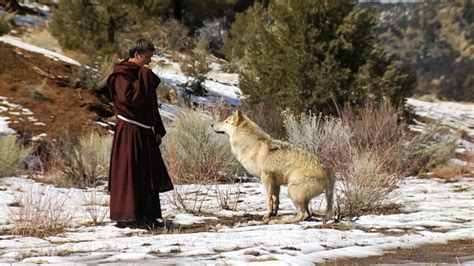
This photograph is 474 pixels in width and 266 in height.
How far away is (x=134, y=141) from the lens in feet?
28.9

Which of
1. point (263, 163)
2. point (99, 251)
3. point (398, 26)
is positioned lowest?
point (99, 251)

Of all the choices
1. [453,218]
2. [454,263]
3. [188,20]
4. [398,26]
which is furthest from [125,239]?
[398,26]

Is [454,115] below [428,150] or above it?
above

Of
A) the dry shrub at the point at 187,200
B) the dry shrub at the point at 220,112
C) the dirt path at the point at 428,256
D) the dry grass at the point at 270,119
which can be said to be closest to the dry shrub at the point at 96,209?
the dry shrub at the point at 187,200

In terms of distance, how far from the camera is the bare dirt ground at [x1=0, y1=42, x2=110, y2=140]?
51.0 ft

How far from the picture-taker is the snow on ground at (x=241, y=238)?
6816 mm

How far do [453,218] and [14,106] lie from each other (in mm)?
10109

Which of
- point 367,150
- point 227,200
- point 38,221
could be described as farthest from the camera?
point 367,150

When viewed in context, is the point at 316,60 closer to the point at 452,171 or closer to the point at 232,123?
the point at 452,171

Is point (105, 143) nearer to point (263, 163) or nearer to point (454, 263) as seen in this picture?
point (263, 163)

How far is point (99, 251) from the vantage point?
716 centimetres

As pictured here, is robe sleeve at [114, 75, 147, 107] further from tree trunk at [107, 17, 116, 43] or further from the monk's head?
tree trunk at [107, 17, 116, 43]

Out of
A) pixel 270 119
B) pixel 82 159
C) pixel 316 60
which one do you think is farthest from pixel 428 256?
pixel 316 60

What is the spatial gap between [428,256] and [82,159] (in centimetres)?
777
